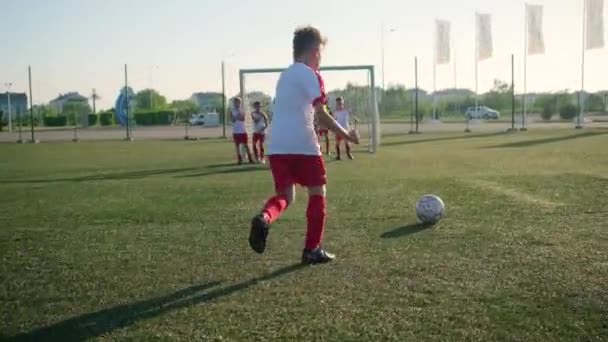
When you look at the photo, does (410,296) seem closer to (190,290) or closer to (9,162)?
(190,290)

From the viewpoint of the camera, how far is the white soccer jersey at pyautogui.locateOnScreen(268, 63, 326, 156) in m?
5.66

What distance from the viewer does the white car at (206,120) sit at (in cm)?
6469

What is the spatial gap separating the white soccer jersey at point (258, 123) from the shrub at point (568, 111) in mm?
42455

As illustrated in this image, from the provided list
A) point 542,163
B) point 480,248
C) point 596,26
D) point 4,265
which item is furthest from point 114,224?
point 596,26

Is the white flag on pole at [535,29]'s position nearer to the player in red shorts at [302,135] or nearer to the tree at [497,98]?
the tree at [497,98]

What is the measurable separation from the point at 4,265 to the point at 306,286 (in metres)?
2.87

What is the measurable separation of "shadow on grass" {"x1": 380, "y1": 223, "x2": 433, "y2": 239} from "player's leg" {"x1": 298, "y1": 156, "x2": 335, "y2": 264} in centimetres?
128

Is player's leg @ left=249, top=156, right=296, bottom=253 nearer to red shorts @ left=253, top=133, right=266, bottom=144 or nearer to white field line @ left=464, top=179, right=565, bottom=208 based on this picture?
white field line @ left=464, top=179, right=565, bottom=208

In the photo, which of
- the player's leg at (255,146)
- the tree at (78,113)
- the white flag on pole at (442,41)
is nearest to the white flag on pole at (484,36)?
the white flag on pole at (442,41)

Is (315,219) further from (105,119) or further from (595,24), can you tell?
(105,119)

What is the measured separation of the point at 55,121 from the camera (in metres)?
75.7

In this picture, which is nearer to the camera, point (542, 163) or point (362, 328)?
point (362, 328)

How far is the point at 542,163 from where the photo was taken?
16406 millimetres

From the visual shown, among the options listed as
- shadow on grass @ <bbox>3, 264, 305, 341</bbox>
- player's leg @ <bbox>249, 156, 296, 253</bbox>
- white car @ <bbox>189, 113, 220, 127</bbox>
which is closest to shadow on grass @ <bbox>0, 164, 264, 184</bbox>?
player's leg @ <bbox>249, 156, 296, 253</bbox>
